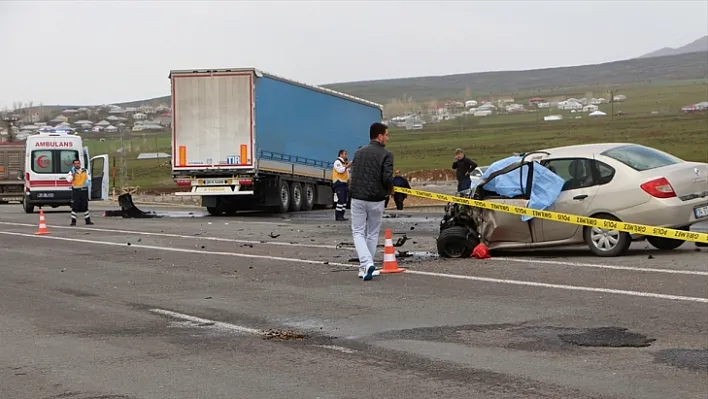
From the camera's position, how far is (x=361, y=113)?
39281 mm

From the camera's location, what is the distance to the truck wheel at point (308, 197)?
106ft

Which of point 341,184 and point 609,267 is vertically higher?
point 341,184

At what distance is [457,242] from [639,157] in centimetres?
275

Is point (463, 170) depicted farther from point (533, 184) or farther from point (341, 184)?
point (533, 184)

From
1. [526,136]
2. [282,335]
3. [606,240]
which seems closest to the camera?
[282,335]

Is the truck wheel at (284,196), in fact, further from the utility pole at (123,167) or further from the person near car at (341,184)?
the utility pole at (123,167)

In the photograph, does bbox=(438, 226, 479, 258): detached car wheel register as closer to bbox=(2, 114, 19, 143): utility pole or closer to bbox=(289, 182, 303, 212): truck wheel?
bbox=(289, 182, 303, 212): truck wheel

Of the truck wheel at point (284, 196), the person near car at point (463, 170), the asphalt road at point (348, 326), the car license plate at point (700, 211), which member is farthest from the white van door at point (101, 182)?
the car license plate at point (700, 211)

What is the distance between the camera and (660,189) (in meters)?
13.0

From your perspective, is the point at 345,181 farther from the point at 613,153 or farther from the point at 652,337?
the point at 652,337

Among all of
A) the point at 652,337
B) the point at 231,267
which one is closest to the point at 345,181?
the point at 231,267

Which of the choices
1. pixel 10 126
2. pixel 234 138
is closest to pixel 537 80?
pixel 10 126

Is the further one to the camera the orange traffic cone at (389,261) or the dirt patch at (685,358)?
the orange traffic cone at (389,261)

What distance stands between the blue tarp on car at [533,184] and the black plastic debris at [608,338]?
5100 mm
